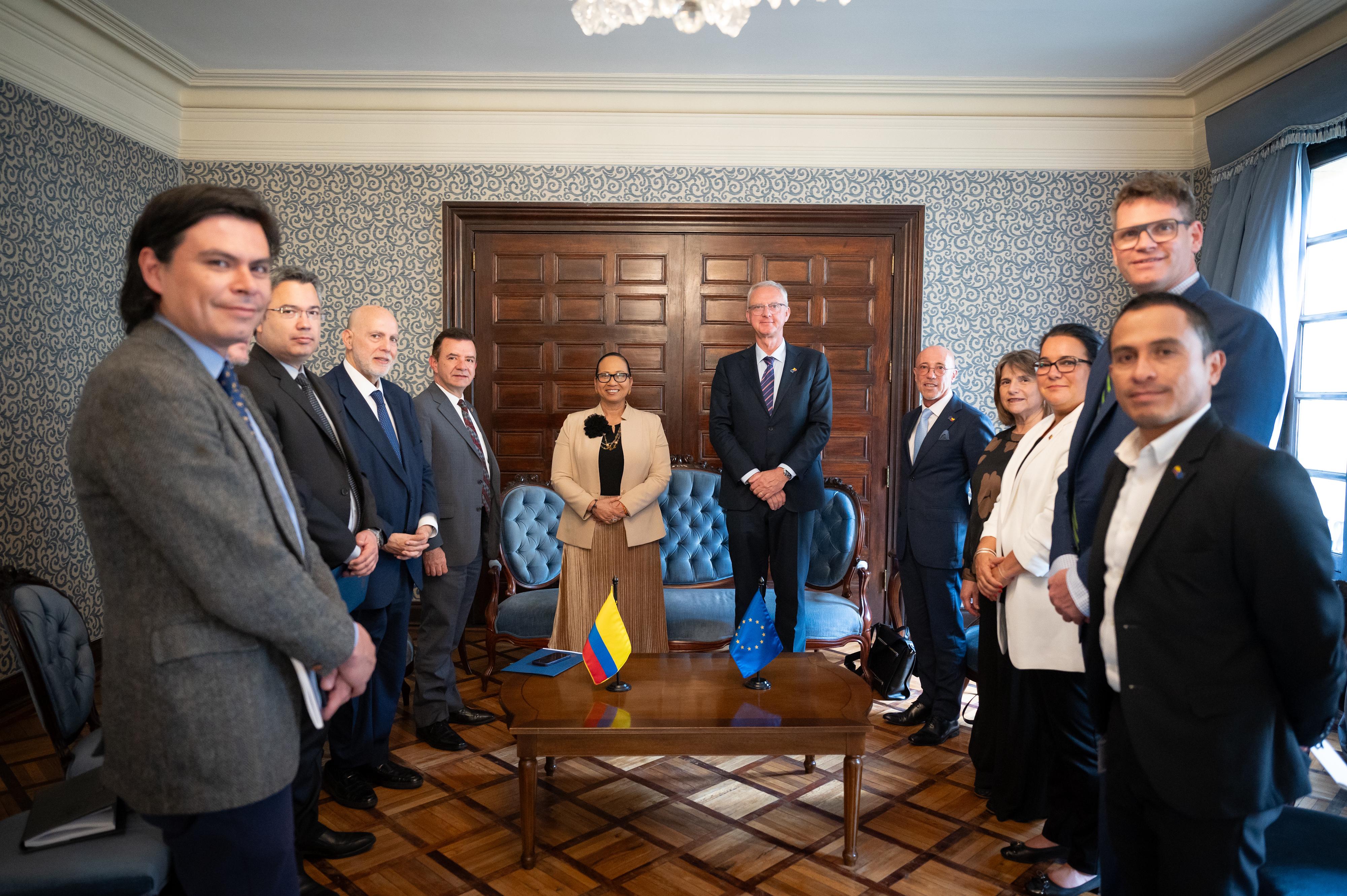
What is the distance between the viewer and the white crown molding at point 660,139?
489 centimetres

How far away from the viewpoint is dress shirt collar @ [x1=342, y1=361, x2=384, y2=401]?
286 centimetres

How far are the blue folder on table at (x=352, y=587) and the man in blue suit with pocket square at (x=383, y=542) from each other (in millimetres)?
157

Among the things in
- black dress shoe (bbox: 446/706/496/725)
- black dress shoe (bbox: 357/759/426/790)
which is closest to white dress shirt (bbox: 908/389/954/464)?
black dress shoe (bbox: 446/706/496/725)

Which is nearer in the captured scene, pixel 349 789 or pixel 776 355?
pixel 349 789

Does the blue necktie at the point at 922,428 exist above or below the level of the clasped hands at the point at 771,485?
above

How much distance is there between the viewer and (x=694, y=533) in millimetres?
4602

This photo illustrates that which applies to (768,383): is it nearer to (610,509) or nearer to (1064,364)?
(610,509)

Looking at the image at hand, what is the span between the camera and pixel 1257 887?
152 cm

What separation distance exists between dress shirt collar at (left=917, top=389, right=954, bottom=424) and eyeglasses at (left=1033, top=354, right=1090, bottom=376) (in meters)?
0.97

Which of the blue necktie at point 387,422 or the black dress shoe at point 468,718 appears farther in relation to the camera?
the black dress shoe at point 468,718

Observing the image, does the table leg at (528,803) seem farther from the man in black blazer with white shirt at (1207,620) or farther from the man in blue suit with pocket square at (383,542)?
the man in black blazer with white shirt at (1207,620)

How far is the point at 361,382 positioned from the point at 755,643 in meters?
1.66

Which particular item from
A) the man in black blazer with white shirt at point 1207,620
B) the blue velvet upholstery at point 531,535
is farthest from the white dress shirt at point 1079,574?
the blue velvet upholstery at point 531,535

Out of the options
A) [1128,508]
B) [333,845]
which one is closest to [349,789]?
[333,845]
